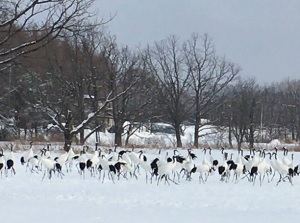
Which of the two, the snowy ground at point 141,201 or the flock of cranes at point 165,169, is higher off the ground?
the flock of cranes at point 165,169

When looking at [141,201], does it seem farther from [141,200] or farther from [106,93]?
[106,93]

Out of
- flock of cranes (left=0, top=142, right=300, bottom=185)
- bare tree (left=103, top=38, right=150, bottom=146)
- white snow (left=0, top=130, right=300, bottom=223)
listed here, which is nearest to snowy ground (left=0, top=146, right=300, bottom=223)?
white snow (left=0, top=130, right=300, bottom=223)

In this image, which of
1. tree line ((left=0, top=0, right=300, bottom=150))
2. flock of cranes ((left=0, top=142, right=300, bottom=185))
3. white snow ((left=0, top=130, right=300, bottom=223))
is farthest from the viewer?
tree line ((left=0, top=0, right=300, bottom=150))

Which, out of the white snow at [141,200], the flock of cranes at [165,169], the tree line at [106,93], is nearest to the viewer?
the white snow at [141,200]

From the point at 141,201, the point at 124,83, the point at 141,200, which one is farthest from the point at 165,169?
the point at 124,83

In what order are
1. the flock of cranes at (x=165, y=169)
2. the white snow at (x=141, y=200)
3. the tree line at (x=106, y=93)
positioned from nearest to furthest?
the white snow at (x=141, y=200) → the flock of cranes at (x=165, y=169) → the tree line at (x=106, y=93)

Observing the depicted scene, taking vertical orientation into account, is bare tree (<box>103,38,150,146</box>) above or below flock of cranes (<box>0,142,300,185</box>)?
above

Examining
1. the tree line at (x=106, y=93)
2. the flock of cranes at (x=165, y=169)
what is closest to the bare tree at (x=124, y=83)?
the tree line at (x=106, y=93)

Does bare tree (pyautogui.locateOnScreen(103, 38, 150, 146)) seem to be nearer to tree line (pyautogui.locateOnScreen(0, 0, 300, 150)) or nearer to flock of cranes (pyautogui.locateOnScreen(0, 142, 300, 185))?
tree line (pyautogui.locateOnScreen(0, 0, 300, 150))

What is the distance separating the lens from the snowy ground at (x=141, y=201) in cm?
1078

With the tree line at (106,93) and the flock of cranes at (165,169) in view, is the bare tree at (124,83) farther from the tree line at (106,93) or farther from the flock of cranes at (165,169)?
the flock of cranes at (165,169)

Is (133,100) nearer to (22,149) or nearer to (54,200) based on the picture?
(22,149)

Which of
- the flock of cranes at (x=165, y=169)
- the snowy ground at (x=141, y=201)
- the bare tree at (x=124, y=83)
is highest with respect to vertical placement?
the bare tree at (x=124, y=83)

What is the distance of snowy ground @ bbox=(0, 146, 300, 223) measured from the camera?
10775mm
